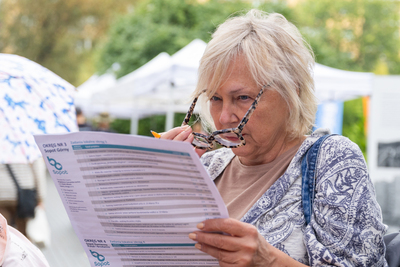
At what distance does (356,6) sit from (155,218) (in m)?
42.7

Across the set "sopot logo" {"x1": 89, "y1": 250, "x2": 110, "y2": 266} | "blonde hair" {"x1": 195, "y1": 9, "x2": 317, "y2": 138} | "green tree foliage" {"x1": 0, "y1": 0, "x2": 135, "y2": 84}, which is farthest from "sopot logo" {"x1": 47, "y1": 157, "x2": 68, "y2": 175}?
"green tree foliage" {"x1": 0, "y1": 0, "x2": 135, "y2": 84}

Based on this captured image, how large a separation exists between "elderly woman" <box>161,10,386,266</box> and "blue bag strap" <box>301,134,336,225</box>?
17 millimetres

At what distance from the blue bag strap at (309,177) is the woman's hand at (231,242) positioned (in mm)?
306

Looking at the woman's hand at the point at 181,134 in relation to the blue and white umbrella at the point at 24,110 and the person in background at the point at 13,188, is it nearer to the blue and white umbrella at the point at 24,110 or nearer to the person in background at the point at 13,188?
the blue and white umbrella at the point at 24,110

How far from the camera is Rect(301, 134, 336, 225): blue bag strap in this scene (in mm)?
1355

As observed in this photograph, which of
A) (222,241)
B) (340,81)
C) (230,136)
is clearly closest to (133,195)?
(222,241)

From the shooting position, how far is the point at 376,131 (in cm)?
535

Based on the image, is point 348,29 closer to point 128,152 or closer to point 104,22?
point 104,22

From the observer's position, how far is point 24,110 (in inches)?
93.0

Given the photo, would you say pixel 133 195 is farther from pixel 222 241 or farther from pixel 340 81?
pixel 340 81

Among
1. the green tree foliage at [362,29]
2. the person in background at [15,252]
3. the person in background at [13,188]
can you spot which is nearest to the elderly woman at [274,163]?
the person in background at [15,252]

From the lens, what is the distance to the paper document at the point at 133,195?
1.03 m

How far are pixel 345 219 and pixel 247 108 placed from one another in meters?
0.51

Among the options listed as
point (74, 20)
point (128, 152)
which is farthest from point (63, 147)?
point (74, 20)
